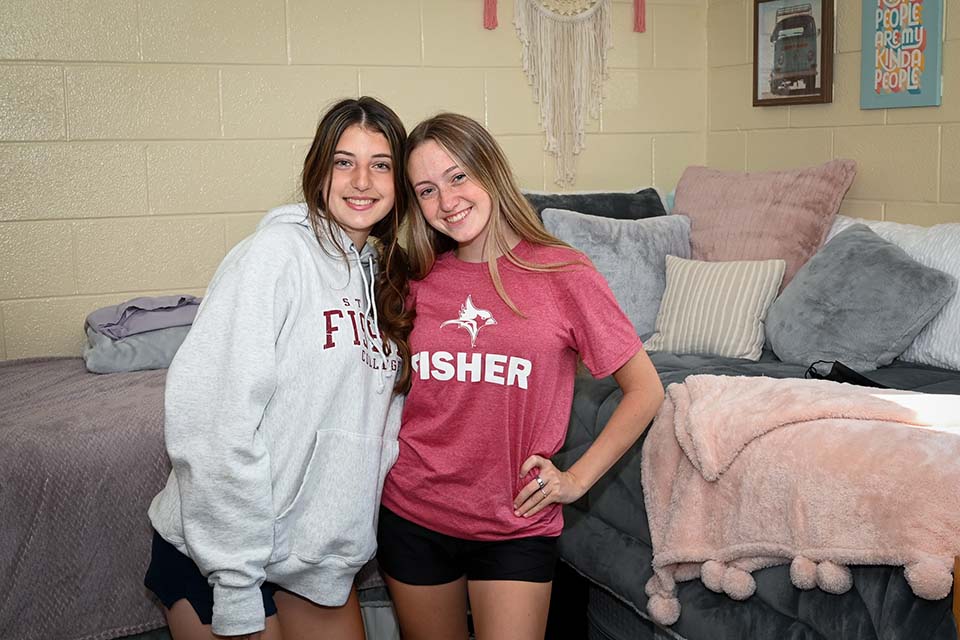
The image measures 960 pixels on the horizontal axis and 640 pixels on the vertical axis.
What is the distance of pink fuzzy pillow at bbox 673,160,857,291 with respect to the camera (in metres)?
3.24

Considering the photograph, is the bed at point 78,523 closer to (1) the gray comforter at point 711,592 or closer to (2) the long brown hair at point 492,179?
(1) the gray comforter at point 711,592

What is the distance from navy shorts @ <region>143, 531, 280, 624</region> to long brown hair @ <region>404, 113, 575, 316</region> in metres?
0.73

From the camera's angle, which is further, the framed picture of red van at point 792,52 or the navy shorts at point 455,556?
the framed picture of red van at point 792,52

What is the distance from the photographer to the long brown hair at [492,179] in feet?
6.62

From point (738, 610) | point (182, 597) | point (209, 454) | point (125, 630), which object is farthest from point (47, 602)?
point (738, 610)

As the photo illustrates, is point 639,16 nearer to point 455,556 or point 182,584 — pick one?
point 455,556

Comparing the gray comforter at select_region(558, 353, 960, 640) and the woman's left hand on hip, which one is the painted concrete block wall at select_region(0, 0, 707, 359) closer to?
the gray comforter at select_region(558, 353, 960, 640)

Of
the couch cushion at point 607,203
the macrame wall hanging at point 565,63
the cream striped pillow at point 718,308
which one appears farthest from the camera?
the macrame wall hanging at point 565,63

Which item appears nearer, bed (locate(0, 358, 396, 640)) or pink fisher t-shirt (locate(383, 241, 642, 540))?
pink fisher t-shirt (locate(383, 241, 642, 540))

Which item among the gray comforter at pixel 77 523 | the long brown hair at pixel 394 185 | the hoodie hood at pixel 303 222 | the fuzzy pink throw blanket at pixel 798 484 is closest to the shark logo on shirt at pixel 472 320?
the long brown hair at pixel 394 185

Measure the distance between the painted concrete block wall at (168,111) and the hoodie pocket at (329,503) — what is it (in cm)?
157

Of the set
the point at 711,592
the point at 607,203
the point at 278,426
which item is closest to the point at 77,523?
the point at 278,426

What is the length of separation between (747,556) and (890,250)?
126cm

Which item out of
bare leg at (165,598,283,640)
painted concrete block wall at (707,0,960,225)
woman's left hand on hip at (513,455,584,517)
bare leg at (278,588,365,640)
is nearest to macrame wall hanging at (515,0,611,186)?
painted concrete block wall at (707,0,960,225)
